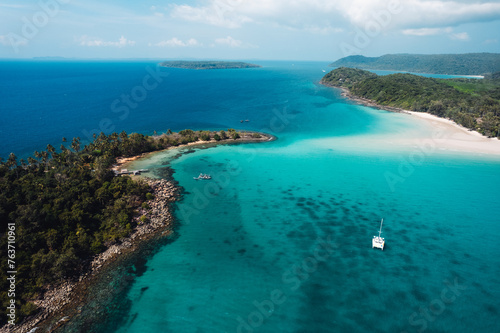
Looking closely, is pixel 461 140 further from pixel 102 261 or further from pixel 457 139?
pixel 102 261

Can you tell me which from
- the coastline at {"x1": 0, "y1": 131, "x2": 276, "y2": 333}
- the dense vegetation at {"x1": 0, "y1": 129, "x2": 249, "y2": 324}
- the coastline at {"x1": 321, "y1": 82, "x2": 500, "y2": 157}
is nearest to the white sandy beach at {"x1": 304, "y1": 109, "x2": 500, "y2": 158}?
the coastline at {"x1": 321, "y1": 82, "x2": 500, "y2": 157}

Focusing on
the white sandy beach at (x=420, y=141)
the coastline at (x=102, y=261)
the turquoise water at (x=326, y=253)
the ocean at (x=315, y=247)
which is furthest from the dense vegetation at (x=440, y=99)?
the coastline at (x=102, y=261)

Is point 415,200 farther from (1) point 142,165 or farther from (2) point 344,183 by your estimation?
(1) point 142,165

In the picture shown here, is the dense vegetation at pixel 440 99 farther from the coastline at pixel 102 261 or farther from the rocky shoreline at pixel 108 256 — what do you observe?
the rocky shoreline at pixel 108 256

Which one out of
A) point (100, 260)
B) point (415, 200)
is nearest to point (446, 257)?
point (415, 200)

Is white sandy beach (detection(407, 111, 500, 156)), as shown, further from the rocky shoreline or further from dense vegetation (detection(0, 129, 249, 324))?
dense vegetation (detection(0, 129, 249, 324))

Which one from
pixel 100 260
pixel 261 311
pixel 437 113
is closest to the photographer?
pixel 261 311
